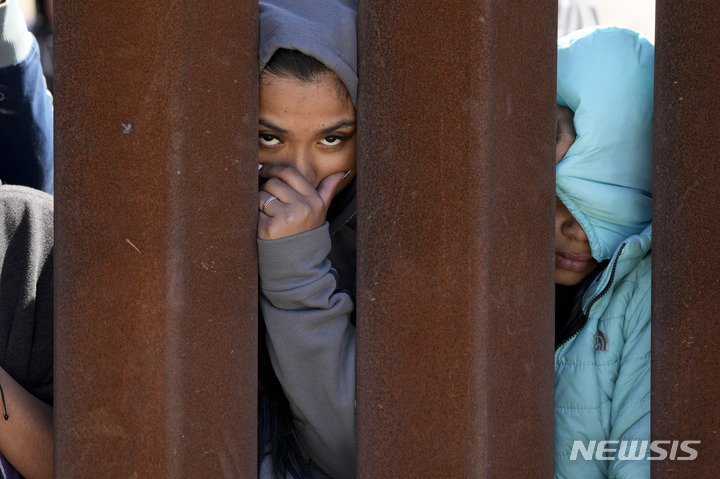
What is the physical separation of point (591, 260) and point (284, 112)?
887mm

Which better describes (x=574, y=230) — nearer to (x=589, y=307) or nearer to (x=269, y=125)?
(x=589, y=307)

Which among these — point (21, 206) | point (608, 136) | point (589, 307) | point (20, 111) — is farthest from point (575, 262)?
point (20, 111)

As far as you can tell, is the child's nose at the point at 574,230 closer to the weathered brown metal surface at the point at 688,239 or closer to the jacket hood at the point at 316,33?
the weathered brown metal surface at the point at 688,239

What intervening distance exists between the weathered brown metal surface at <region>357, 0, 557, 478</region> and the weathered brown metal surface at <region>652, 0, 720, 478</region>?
0.73 ft

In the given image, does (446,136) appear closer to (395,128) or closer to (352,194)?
(395,128)

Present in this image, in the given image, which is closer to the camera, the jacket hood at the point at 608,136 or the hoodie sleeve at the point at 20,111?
the jacket hood at the point at 608,136

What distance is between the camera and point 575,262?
2094 mm

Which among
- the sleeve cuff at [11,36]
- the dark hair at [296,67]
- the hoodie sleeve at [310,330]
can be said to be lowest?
the hoodie sleeve at [310,330]

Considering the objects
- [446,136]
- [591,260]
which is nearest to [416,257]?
[446,136]

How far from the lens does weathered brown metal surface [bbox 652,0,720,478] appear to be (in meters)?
1.45

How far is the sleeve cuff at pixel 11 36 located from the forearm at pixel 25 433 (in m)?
1.06

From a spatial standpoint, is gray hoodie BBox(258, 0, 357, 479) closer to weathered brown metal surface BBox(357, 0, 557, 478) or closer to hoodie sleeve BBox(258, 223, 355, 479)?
hoodie sleeve BBox(258, 223, 355, 479)

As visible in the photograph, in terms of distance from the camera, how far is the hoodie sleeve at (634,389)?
174cm

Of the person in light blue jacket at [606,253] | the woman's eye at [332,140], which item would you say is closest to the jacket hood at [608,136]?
the person in light blue jacket at [606,253]
